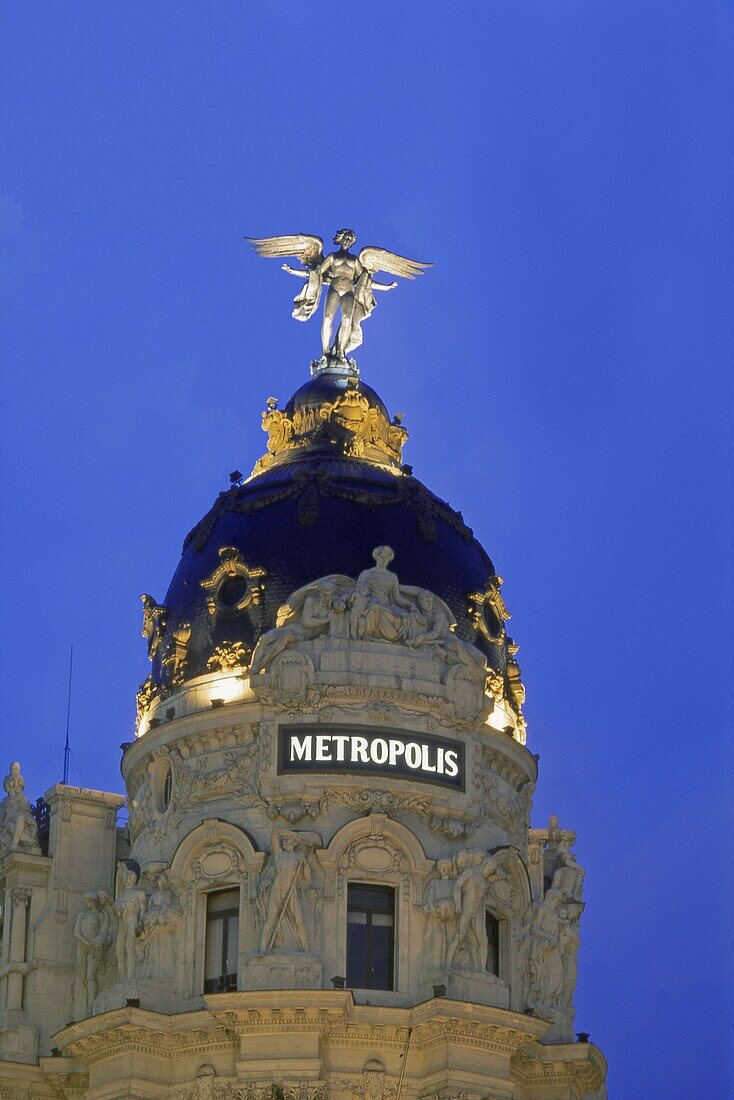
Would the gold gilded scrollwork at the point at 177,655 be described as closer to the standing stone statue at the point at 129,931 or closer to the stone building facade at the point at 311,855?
the stone building facade at the point at 311,855

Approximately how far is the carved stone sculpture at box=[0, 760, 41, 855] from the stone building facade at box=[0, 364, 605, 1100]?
3.6 inches

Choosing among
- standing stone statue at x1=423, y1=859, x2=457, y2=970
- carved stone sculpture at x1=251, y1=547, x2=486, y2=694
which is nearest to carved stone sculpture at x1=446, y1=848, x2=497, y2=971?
standing stone statue at x1=423, y1=859, x2=457, y2=970

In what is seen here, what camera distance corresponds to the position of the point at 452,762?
58.8 m

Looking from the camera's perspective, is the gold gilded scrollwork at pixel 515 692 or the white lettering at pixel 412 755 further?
the gold gilded scrollwork at pixel 515 692

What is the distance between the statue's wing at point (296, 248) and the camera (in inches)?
2685

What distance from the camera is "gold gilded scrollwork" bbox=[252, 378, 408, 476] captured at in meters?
64.5

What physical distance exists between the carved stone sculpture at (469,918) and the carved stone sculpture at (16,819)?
12.3 metres

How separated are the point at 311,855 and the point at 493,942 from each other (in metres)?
5.51

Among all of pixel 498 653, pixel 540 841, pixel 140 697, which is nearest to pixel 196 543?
pixel 140 697

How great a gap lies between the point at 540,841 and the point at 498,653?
19.6 ft

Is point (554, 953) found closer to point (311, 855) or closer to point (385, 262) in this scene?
point (311, 855)

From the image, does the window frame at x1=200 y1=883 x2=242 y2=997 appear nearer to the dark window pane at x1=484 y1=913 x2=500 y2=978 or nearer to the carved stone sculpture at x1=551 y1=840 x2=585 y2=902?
the dark window pane at x1=484 y1=913 x2=500 y2=978

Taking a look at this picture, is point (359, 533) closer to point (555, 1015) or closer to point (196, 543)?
point (196, 543)

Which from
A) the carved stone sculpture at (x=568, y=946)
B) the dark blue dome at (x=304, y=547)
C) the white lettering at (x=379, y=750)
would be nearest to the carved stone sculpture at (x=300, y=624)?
the dark blue dome at (x=304, y=547)
